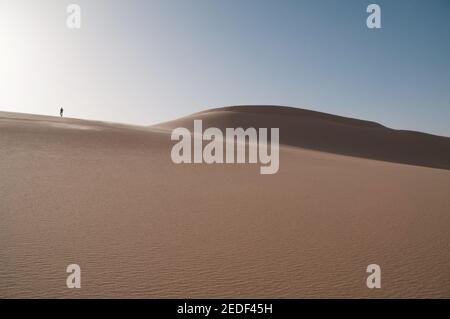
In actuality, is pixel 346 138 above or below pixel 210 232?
above

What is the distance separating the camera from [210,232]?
6.12 meters

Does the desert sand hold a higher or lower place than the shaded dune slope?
lower

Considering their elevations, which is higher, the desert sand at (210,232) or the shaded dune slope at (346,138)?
the shaded dune slope at (346,138)

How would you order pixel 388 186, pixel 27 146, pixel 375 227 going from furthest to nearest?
pixel 27 146, pixel 388 186, pixel 375 227

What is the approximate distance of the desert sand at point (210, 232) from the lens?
415 centimetres

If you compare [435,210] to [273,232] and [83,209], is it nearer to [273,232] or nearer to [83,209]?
[273,232]

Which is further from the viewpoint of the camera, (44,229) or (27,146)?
(27,146)

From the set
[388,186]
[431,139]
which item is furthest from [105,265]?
[431,139]

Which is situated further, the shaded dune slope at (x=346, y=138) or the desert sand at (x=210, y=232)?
the shaded dune slope at (x=346, y=138)

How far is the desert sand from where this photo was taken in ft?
13.6

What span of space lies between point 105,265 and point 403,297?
4.06 metres

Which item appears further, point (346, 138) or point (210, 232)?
point (346, 138)

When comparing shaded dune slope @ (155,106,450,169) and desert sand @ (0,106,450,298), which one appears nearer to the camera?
desert sand @ (0,106,450,298)

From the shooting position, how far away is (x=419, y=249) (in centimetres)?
556
